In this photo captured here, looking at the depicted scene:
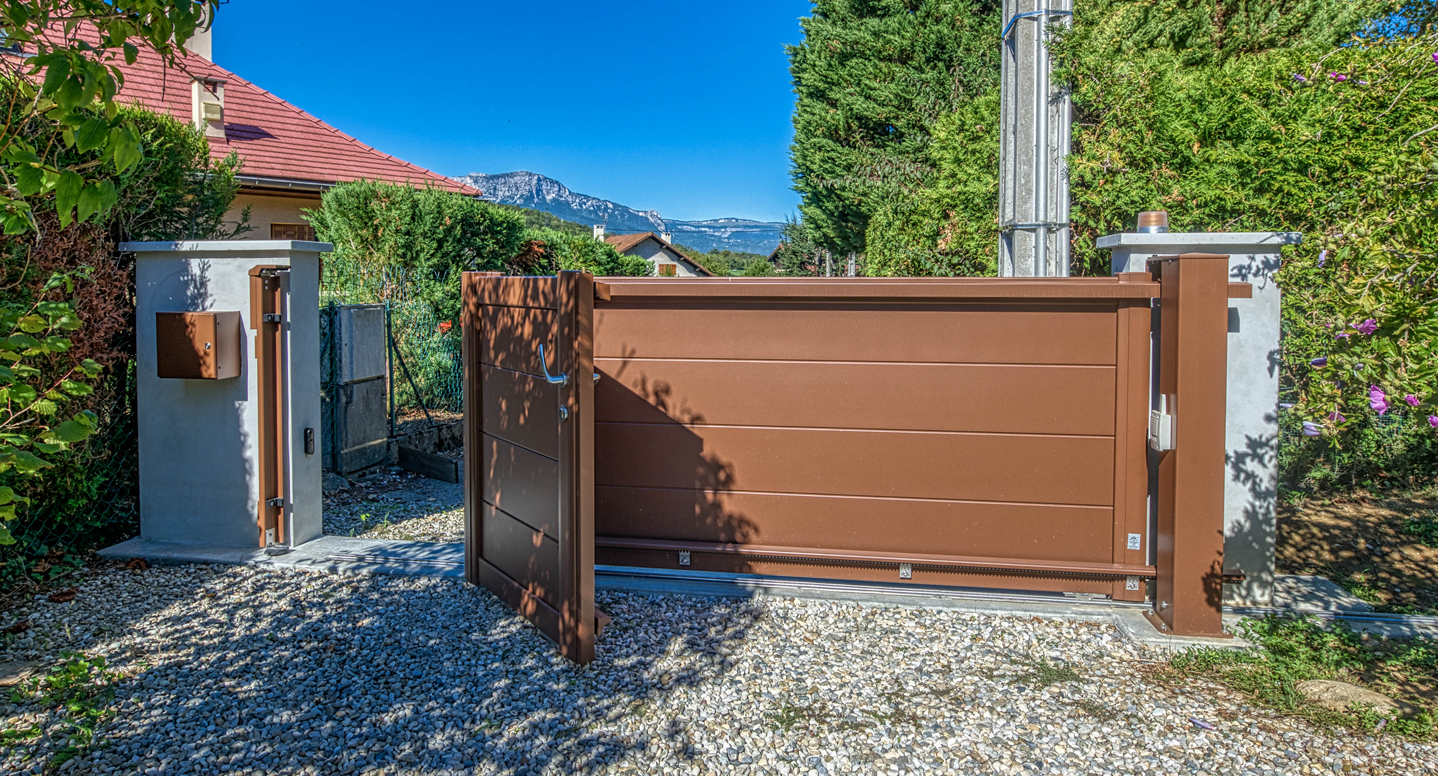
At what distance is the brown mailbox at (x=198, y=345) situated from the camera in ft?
15.7

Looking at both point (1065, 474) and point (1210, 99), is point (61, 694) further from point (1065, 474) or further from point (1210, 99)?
point (1210, 99)

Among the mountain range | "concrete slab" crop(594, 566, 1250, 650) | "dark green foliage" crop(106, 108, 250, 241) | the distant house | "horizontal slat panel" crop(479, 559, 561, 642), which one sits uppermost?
the mountain range

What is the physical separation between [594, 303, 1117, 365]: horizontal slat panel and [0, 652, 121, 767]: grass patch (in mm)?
2480

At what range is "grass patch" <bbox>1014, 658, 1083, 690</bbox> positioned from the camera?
11.2 ft

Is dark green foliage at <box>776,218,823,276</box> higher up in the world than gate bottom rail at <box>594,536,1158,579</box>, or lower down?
higher up

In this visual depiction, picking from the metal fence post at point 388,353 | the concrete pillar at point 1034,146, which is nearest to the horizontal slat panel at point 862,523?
the concrete pillar at point 1034,146

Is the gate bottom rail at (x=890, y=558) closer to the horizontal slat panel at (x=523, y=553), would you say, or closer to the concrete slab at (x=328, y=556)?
the horizontal slat panel at (x=523, y=553)

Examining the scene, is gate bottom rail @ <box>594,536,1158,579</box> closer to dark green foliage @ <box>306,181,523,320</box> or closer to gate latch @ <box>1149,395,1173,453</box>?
gate latch @ <box>1149,395,1173,453</box>

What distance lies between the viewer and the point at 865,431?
435 cm

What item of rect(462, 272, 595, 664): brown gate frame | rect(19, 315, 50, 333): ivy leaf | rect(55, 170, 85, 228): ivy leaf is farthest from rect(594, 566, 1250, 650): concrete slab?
rect(55, 170, 85, 228): ivy leaf

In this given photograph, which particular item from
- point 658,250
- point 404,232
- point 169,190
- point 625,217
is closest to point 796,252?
point 404,232

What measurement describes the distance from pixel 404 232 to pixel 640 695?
31.6ft

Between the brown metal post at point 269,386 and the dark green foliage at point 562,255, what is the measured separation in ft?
31.7

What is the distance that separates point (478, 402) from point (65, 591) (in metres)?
2.19
